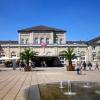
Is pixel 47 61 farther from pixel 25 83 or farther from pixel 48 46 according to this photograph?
pixel 25 83

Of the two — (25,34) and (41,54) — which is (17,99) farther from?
(25,34)

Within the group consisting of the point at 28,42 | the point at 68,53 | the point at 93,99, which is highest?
the point at 28,42

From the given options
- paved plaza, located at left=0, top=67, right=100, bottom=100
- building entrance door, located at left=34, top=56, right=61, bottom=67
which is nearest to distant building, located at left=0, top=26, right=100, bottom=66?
building entrance door, located at left=34, top=56, right=61, bottom=67

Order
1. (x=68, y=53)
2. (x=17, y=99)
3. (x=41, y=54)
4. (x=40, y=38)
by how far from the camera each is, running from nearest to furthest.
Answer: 1. (x=17, y=99)
2. (x=68, y=53)
3. (x=41, y=54)
4. (x=40, y=38)

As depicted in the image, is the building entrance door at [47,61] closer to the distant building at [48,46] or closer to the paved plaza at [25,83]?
the distant building at [48,46]

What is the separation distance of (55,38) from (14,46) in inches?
504

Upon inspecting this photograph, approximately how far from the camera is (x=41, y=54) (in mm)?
78812

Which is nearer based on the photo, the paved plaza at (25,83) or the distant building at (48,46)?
the paved plaza at (25,83)

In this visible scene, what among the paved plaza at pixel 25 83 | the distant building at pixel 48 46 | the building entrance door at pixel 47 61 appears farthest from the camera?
the distant building at pixel 48 46

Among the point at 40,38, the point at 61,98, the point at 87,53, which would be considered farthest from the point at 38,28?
the point at 61,98

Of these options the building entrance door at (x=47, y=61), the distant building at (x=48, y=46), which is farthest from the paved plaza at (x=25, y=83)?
the distant building at (x=48, y=46)

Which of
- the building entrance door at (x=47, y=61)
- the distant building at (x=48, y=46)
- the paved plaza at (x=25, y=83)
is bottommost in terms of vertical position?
the paved plaza at (x=25, y=83)

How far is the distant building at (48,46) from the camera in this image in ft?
255

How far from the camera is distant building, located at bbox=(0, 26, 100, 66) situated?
77738 millimetres
